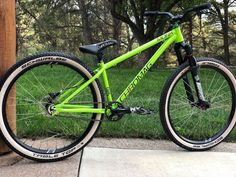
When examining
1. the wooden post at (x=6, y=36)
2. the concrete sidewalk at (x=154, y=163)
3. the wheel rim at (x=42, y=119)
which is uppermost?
the wooden post at (x=6, y=36)

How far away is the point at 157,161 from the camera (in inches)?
114

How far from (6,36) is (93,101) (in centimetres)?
81

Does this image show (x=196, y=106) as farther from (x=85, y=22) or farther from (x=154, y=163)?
(x=85, y=22)

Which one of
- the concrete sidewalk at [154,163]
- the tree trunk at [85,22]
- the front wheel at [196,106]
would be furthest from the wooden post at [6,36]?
the tree trunk at [85,22]

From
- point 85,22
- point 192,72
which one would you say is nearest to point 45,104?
point 192,72

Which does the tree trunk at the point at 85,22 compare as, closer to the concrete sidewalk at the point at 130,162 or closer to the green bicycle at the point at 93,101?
the green bicycle at the point at 93,101

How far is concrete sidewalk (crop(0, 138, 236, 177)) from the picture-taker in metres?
2.64

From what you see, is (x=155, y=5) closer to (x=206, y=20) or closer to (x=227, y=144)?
(x=227, y=144)

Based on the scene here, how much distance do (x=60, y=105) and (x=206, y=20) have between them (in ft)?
82.5

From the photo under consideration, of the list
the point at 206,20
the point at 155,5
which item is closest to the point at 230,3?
the point at 206,20

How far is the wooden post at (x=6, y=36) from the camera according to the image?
110 inches

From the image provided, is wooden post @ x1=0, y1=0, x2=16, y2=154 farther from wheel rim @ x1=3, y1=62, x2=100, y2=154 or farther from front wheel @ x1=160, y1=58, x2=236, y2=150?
front wheel @ x1=160, y1=58, x2=236, y2=150

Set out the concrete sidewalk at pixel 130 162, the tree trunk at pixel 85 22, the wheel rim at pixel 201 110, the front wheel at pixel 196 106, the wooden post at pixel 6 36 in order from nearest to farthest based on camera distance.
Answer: the concrete sidewalk at pixel 130 162 < the wooden post at pixel 6 36 < the front wheel at pixel 196 106 < the wheel rim at pixel 201 110 < the tree trunk at pixel 85 22

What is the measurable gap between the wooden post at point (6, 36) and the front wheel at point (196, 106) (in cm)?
124
